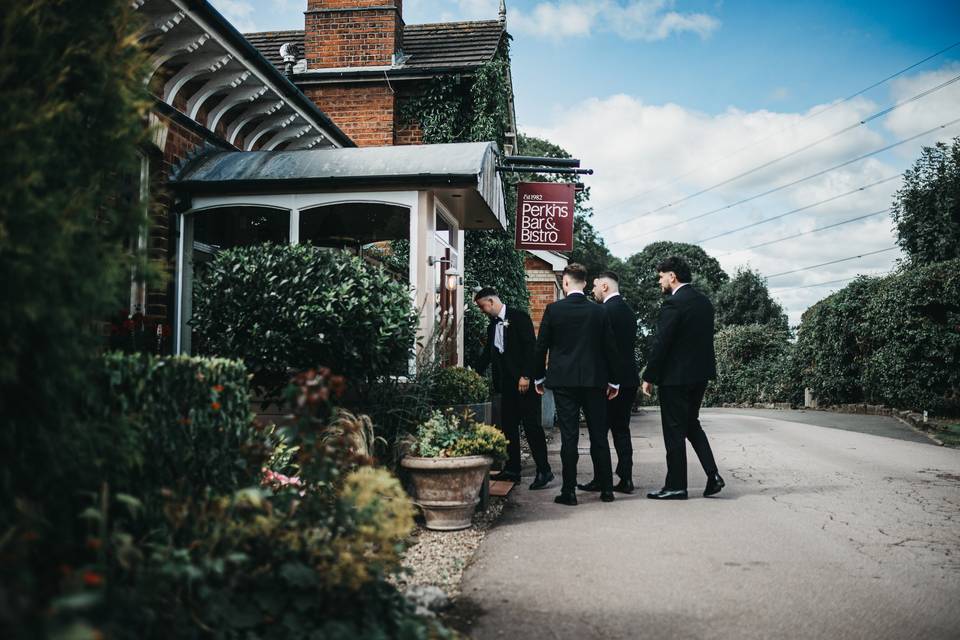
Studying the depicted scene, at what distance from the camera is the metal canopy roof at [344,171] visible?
7816 mm

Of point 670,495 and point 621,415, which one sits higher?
point 621,415

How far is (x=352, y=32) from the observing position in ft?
50.5

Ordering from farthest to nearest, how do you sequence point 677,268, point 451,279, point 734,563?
point 451,279 → point 677,268 → point 734,563

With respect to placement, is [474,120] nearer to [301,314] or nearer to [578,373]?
[578,373]

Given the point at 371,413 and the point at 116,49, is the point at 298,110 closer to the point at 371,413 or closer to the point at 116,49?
the point at 371,413

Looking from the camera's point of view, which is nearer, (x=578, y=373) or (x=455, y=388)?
(x=578, y=373)

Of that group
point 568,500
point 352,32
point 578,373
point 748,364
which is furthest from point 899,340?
point 352,32

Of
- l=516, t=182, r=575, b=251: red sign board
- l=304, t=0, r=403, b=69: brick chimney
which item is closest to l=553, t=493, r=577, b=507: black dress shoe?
l=516, t=182, r=575, b=251: red sign board

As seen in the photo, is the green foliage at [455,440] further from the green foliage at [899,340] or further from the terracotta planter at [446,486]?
the green foliage at [899,340]

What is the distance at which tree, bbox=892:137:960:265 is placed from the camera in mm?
23859

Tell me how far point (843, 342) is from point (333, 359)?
17040mm

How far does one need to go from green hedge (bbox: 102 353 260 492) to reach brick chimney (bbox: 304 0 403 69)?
504 inches

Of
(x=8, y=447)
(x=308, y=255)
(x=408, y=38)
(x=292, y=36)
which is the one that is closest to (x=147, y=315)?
(x=308, y=255)

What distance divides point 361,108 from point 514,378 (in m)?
9.44
